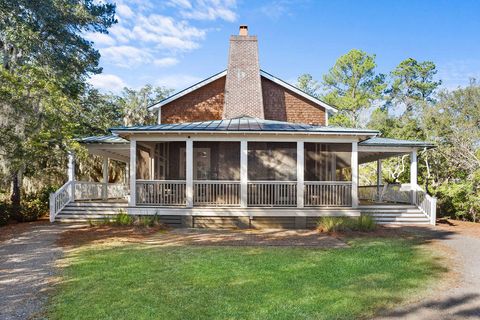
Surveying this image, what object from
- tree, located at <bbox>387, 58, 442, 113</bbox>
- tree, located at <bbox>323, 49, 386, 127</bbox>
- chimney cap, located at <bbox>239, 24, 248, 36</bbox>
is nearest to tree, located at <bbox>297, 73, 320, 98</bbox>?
tree, located at <bbox>323, 49, 386, 127</bbox>

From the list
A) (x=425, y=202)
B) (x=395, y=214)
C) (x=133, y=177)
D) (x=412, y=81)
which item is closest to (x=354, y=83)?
(x=412, y=81)

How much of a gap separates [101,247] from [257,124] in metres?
7.87

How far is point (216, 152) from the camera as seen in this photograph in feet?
55.5

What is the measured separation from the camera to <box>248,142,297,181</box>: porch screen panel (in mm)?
16656

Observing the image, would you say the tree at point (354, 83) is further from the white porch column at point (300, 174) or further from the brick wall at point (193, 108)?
the white porch column at point (300, 174)

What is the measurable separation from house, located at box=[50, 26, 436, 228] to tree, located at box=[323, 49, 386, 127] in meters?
24.1

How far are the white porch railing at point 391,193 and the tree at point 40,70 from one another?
49.0ft

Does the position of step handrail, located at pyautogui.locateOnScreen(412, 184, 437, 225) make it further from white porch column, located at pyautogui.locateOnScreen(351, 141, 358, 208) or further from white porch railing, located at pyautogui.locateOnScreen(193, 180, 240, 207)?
white porch railing, located at pyautogui.locateOnScreen(193, 180, 240, 207)

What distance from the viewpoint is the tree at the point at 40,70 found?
12250 mm

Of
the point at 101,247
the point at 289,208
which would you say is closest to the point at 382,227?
the point at 289,208

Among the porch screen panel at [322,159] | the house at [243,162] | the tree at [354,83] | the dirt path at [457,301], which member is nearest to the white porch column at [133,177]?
the house at [243,162]

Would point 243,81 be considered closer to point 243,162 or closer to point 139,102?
point 243,162

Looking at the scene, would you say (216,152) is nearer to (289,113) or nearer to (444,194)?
(289,113)

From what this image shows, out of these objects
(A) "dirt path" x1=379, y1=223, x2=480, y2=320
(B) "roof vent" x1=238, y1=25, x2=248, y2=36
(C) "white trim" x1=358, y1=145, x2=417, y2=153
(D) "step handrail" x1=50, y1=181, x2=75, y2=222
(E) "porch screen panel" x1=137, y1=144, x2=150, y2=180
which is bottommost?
(A) "dirt path" x1=379, y1=223, x2=480, y2=320
